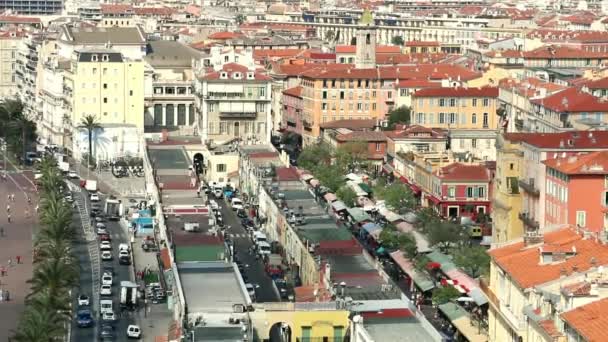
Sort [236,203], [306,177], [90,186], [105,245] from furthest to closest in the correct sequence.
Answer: [90,186] → [306,177] → [236,203] → [105,245]

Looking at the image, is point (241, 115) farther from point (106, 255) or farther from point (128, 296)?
point (128, 296)

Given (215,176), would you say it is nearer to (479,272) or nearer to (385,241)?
(385,241)

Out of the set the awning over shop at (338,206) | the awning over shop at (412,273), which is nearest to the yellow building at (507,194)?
the awning over shop at (412,273)

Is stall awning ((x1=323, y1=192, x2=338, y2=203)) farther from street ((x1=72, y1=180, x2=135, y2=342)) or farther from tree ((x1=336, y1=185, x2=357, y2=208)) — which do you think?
street ((x1=72, y1=180, x2=135, y2=342))

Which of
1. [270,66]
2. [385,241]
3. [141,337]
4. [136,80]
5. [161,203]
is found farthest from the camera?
[270,66]

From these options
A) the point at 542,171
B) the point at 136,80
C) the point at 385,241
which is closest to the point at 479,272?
the point at 542,171

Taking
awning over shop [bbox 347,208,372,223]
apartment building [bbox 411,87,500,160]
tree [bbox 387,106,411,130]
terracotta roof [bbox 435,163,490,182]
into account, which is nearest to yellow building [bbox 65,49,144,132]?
tree [bbox 387,106,411,130]

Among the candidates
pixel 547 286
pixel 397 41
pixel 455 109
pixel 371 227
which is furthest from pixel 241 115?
pixel 397 41

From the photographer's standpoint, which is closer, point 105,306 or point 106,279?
point 105,306
